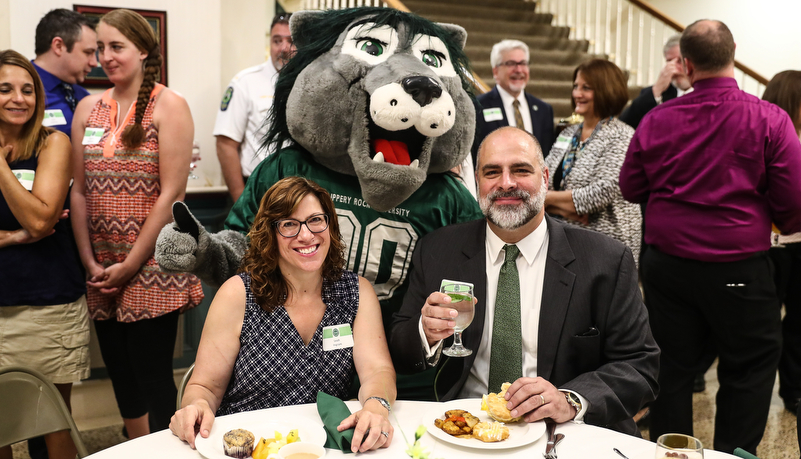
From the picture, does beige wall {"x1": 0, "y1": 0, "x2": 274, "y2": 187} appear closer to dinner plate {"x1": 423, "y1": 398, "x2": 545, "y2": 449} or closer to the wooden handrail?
dinner plate {"x1": 423, "y1": 398, "x2": 545, "y2": 449}

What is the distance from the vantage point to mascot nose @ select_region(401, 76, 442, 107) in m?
1.90

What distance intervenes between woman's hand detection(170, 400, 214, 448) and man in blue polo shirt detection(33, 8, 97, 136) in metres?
1.97

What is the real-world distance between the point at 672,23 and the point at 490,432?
6639 mm

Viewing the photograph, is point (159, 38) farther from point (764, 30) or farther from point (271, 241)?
point (764, 30)

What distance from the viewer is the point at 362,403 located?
1.66 metres

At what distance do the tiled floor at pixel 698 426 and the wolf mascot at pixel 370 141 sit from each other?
173 cm

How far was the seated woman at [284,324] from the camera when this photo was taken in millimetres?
1830

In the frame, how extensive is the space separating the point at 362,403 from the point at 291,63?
1.07 meters

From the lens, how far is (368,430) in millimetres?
1444

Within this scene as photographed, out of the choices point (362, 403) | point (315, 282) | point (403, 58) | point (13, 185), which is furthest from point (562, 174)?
point (13, 185)

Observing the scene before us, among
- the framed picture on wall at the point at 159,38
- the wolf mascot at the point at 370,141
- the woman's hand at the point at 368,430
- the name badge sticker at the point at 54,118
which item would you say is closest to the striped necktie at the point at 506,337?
the wolf mascot at the point at 370,141

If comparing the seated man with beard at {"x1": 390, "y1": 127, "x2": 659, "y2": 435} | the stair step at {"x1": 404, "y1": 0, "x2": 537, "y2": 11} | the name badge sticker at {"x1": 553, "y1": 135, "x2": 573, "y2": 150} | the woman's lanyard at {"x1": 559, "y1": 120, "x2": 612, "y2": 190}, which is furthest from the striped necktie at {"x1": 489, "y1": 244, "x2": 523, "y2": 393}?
the stair step at {"x1": 404, "y1": 0, "x2": 537, "y2": 11}

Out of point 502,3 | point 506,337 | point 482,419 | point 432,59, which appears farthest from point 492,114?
point 502,3

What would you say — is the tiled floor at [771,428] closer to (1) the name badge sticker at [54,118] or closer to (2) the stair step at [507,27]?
(1) the name badge sticker at [54,118]
